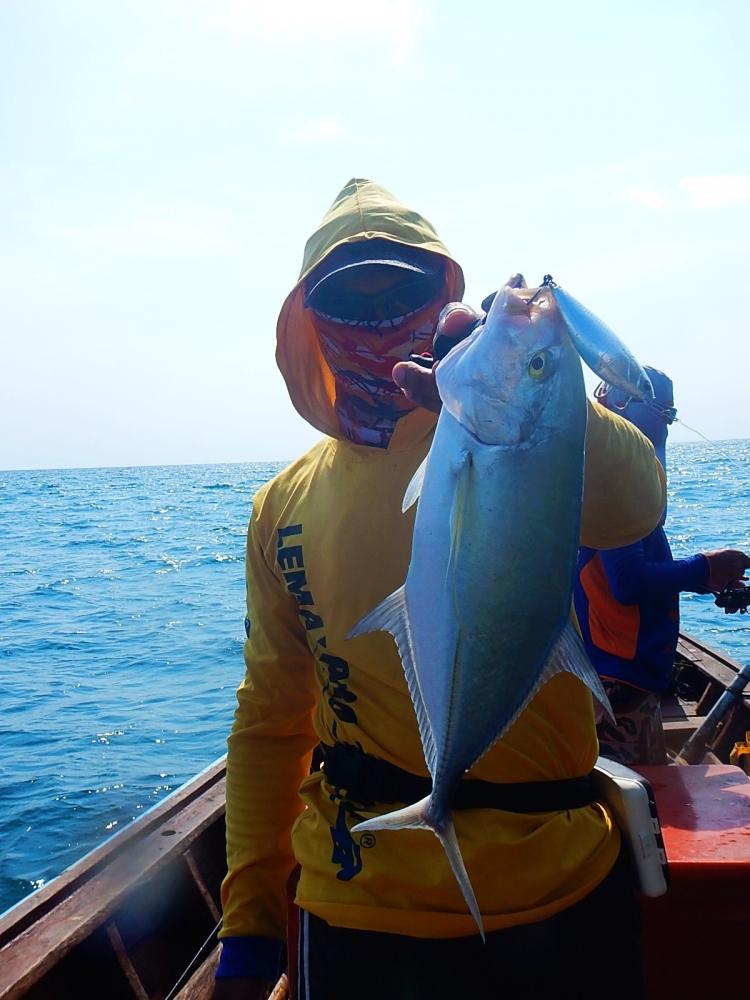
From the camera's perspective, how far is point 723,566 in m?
3.96

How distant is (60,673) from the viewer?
11.8 metres

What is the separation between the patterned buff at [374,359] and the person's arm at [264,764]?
448 millimetres

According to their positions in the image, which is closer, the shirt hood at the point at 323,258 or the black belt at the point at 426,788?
the black belt at the point at 426,788

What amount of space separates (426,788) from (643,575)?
2.35 m

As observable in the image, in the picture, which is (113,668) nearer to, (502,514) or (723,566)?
(723,566)

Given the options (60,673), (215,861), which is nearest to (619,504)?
(215,861)

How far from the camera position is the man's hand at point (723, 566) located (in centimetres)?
394

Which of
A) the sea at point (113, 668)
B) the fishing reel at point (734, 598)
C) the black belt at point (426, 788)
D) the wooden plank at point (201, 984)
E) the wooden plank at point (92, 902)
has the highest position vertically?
the black belt at point (426, 788)

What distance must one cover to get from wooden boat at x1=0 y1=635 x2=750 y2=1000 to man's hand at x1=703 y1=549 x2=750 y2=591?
1061mm

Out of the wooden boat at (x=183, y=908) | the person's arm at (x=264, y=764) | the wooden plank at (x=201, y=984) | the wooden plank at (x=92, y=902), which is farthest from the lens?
the wooden plank at (x=201, y=984)

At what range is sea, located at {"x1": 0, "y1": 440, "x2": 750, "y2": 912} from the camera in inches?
281

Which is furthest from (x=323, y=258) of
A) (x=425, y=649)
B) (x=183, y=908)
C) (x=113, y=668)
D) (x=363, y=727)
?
(x=113, y=668)

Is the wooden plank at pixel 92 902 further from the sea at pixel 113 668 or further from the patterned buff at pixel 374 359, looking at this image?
the patterned buff at pixel 374 359

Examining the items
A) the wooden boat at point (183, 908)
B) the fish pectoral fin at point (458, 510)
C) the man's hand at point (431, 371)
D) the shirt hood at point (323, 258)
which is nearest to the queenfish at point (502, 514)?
the fish pectoral fin at point (458, 510)
